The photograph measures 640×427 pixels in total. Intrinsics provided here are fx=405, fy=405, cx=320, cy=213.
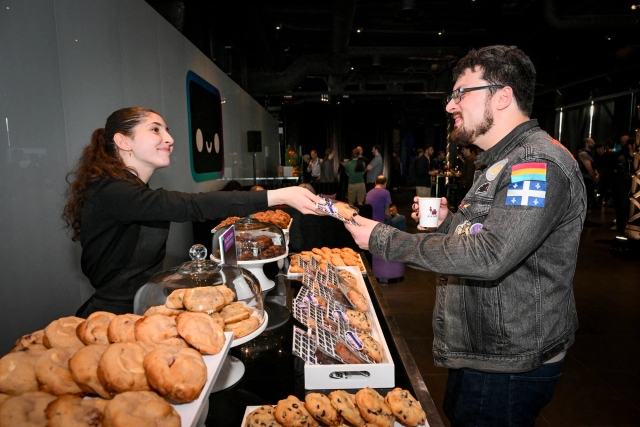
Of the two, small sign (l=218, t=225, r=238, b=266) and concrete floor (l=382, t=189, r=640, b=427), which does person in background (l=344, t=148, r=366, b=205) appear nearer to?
concrete floor (l=382, t=189, r=640, b=427)

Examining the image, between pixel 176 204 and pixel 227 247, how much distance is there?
10.6 inches

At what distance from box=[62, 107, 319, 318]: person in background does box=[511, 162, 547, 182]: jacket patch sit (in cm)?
77

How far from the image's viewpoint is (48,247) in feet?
8.78

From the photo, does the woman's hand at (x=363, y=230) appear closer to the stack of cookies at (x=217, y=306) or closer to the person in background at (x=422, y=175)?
the stack of cookies at (x=217, y=306)

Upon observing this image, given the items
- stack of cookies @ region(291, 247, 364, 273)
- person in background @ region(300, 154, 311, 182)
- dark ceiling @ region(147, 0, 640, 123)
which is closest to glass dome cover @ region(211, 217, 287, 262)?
stack of cookies @ region(291, 247, 364, 273)

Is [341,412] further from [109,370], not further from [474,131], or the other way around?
[474,131]

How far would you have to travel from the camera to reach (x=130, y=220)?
1688 mm

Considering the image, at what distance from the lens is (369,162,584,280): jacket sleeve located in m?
1.17

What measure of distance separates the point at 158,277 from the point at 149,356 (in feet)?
2.25

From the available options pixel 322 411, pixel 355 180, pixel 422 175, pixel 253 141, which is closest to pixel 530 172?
pixel 322 411

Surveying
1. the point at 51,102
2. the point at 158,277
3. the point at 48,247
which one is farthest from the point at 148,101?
the point at 158,277

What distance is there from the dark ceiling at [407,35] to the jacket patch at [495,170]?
16.8 ft

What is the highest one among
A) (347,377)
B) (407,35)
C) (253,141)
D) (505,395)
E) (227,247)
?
(407,35)

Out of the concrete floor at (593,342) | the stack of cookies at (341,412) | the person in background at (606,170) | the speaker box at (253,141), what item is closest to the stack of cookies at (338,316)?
the stack of cookies at (341,412)
